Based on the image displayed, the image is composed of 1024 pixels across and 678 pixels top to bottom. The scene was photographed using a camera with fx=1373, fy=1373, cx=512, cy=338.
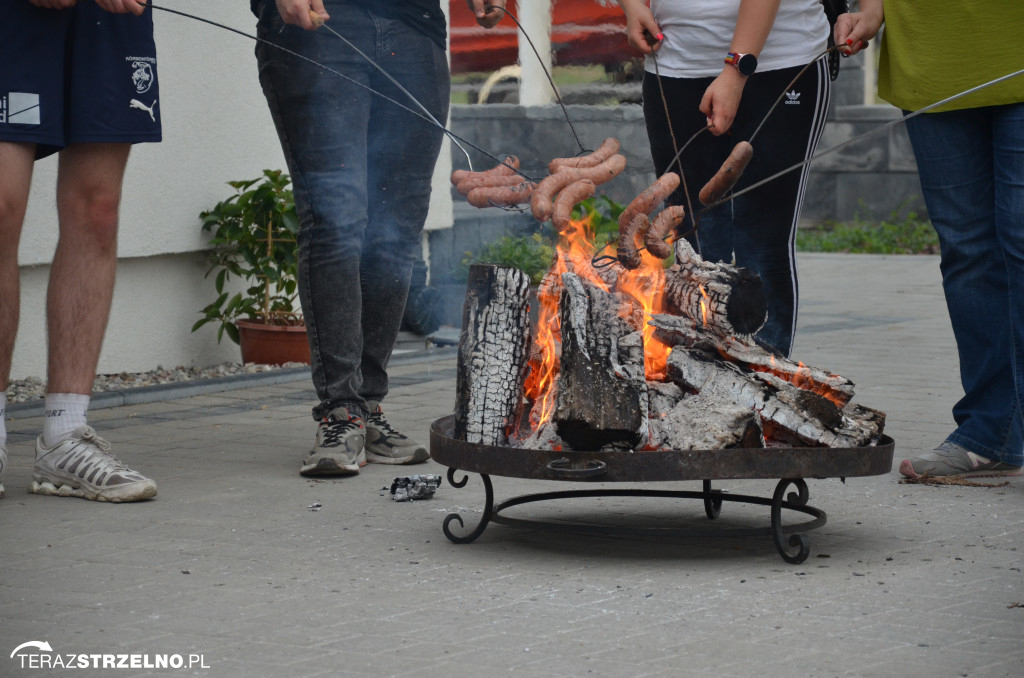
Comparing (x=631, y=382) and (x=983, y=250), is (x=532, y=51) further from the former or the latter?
(x=631, y=382)

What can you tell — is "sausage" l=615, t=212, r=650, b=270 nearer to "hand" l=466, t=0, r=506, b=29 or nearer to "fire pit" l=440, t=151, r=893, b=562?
"fire pit" l=440, t=151, r=893, b=562

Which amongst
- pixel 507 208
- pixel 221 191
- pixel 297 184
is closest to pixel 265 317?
pixel 221 191

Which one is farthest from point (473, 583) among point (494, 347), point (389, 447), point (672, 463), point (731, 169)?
point (389, 447)

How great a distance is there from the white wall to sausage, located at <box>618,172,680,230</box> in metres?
3.40

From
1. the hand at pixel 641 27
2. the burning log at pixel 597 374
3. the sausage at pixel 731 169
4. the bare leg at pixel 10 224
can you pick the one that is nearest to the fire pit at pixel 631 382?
the burning log at pixel 597 374

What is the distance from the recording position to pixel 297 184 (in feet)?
14.8

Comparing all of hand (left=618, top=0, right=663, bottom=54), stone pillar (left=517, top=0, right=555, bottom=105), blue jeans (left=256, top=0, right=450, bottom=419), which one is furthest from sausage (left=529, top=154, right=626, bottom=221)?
stone pillar (left=517, top=0, right=555, bottom=105)

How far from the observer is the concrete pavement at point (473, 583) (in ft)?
8.58

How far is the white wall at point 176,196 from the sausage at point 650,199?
134 inches

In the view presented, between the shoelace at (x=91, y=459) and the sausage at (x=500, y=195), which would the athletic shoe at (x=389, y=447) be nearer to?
the shoelace at (x=91, y=459)

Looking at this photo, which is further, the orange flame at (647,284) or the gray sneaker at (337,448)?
the gray sneaker at (337,448)

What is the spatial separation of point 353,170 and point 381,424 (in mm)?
890

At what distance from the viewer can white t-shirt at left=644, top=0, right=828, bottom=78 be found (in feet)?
13.7

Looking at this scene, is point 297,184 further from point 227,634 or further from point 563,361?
point 227,634
